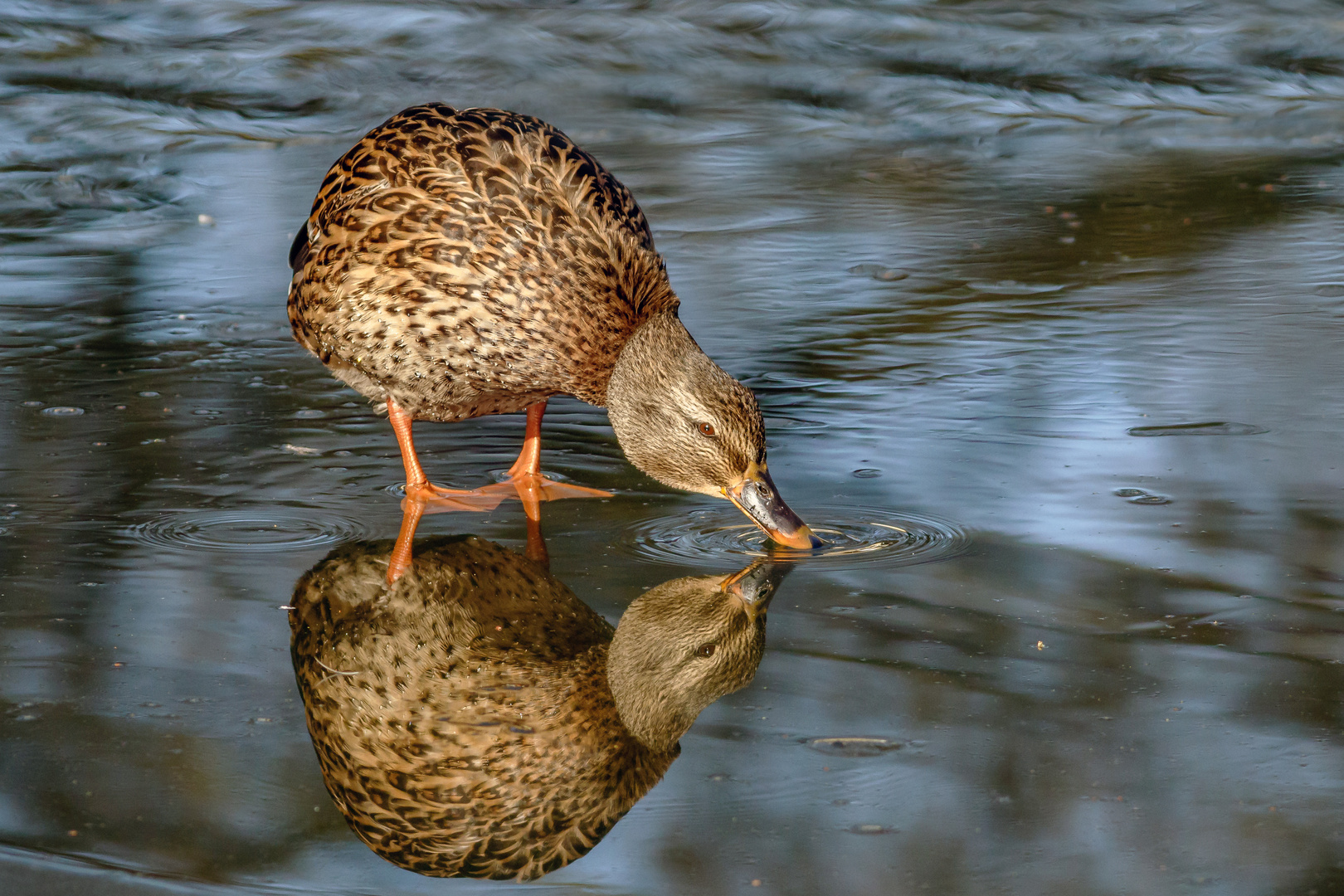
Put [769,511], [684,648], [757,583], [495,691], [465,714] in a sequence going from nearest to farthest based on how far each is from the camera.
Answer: [465,714], [495,691], [684,648], [757,583], [769,511]

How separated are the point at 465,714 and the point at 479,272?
1.71 metres

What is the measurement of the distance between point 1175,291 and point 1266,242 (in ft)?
3.24

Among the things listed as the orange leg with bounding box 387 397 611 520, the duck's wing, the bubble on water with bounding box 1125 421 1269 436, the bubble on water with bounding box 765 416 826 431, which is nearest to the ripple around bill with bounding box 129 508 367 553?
the orange leg with bounding box 387 397 611 520

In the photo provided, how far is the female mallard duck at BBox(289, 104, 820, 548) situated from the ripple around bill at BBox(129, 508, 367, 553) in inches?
13.1

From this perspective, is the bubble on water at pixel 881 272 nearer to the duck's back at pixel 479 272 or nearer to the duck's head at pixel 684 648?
the duck's back at pixel 479 272

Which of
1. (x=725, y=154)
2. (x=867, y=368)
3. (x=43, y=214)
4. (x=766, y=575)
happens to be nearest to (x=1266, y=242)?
(x=867, y=368)

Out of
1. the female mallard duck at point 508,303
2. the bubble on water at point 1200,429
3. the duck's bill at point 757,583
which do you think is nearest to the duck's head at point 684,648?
the duck's bill at point 757,583

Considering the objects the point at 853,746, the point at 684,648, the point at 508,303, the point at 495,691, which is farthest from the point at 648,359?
the point at 853,746

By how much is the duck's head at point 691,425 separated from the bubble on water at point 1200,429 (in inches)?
59.1

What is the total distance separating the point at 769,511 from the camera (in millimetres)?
4371

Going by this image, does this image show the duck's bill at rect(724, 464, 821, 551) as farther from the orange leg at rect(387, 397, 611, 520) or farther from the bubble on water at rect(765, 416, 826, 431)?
the bubble on water at rect(765, 416, 826, 431)

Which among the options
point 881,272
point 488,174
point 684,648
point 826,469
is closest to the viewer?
point 684,648

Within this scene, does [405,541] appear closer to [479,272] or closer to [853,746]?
[479,272]

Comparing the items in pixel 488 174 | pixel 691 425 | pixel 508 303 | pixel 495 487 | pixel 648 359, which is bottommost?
pixel 495 487
